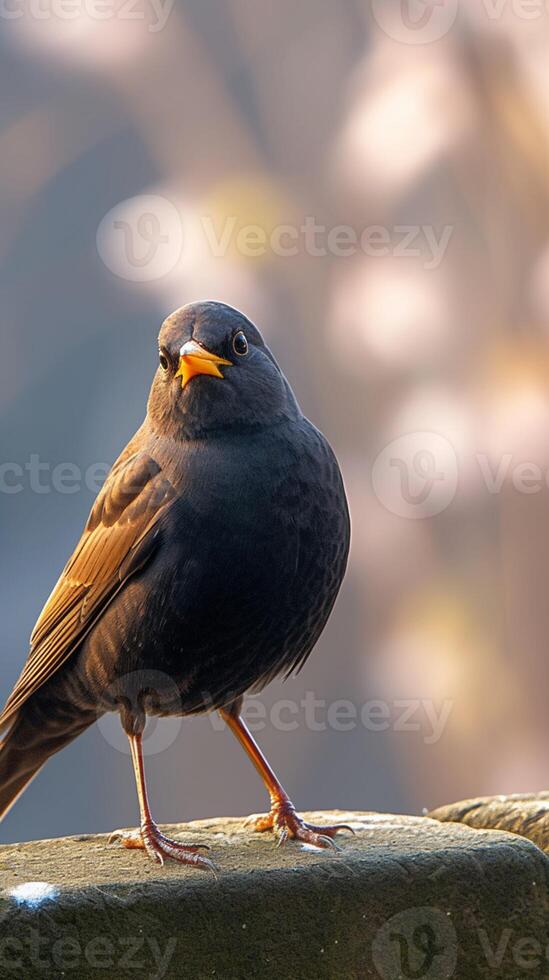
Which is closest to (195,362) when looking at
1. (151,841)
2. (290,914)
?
(151,841)

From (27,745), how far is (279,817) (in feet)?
2.51

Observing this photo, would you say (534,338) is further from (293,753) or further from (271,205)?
(293,753)

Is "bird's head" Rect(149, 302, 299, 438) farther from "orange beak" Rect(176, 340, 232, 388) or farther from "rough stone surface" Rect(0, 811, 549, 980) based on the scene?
"rough stone surface" Rect(0, 811, 549, 980)

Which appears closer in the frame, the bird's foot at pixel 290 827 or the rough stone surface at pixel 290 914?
the rough stone surface at pixel 290 914

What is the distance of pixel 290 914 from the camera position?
2824mm

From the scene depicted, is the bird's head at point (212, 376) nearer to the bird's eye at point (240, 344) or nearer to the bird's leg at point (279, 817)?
the bird's eye at point (240, 344)

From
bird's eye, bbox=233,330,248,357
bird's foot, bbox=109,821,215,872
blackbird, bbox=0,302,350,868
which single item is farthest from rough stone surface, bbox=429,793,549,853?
bird's eye, bbox=233,330,248,357

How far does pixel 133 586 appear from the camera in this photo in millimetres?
3135

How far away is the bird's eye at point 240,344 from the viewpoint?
3.15 metres

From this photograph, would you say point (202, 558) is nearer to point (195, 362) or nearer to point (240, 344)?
point (195, 362)

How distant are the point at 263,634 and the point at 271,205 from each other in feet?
11.3

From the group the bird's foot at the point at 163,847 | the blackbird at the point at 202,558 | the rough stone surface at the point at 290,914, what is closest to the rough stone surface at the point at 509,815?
the rough stone surface at the point at 290,914

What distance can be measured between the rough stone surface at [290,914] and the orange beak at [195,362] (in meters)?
1.23

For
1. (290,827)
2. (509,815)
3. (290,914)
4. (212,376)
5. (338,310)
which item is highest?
(338,310)
